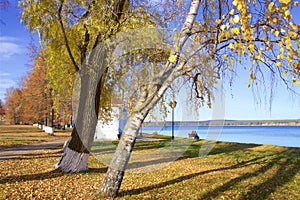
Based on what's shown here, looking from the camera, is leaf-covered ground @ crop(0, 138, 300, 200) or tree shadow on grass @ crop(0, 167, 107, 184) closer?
leaf-covered ground @ crop(0, 138, 300, 200)

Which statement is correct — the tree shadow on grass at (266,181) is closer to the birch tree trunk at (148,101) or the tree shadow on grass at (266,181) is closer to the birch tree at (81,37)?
the birch tree trunk at (148,101)

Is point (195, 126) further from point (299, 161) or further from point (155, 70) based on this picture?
point (299, 161)

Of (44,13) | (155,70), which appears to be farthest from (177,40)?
(44,13)

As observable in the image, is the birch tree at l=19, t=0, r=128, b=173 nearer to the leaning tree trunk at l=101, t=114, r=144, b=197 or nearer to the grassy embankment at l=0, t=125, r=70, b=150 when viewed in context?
the leaning tree trunk at l=101, t=114, r=144, b=197

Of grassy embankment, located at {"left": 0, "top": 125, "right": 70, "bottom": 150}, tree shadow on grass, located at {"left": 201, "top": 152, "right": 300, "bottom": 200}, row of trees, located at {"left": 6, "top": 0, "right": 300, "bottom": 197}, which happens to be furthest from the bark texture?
grassy embankment, located at {"left": 0, "top": 125, "right": 70, "bottom": 150}

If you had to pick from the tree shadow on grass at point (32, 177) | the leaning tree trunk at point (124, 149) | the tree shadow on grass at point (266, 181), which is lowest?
the tree shadow on grass at point (266, 181)

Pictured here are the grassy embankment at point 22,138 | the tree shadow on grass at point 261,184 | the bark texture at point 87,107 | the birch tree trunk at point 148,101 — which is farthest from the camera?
the grassy embankment at point 22,138

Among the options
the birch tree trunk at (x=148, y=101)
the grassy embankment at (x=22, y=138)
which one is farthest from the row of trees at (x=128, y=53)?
the grassy embankment at (x=22, y=138)

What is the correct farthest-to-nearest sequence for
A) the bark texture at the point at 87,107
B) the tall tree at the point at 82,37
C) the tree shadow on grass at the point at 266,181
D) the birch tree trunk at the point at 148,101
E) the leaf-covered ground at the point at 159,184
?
the bark texture at the point at 87,107
the tall tree at the point at 82,37
the tree shadow on grass at the point at 266,181
the leaf-covered ground at the point at 159,184
the birch tree trunk at the point at 148,101

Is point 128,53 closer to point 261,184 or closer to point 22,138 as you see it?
point 261,184

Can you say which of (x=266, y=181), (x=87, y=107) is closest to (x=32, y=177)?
(x=87, y=107)

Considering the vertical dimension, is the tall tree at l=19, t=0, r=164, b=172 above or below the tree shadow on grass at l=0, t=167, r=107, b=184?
above

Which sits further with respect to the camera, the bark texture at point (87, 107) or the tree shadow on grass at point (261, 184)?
the bark texture at point (87, 107)

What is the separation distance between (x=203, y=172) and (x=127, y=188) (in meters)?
3.41
